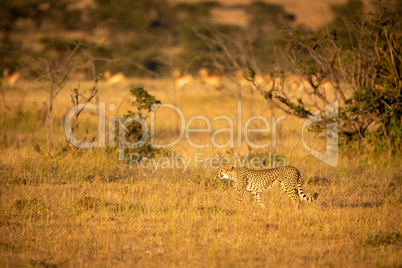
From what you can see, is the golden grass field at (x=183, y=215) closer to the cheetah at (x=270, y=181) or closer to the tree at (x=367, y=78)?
the cheetah at (x=270, y=181)

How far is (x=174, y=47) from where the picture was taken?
4350cm

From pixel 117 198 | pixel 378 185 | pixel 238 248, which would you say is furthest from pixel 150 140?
pixel 238 248

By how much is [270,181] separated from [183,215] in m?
1.34

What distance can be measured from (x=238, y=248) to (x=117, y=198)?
2432 millimetres

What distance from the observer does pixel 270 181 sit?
6777 millimetres

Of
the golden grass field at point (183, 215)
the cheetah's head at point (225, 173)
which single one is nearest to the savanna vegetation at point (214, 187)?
the golden grass field at point (183, 215)

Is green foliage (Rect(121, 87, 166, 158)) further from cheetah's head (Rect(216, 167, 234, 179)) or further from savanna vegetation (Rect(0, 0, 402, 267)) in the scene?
cheetah's head (Rect(216, 167, 234, 179))

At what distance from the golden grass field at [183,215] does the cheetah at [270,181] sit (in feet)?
0.57

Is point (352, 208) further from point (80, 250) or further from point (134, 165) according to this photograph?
point (134, 165)

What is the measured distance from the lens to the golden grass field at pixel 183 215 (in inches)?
196

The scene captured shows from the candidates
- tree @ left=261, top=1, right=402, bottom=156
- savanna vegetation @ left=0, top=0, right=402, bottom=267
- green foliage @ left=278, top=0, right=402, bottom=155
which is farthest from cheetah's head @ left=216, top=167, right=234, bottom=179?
green foliage @ left=278, top=0, right=402, bottom=155

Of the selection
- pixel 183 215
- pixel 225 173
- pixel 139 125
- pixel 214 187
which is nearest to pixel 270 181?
pixel 225 173

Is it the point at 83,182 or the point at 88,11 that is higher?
the point at 88,11

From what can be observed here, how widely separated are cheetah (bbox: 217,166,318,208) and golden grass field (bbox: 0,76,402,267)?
6.8 inches
